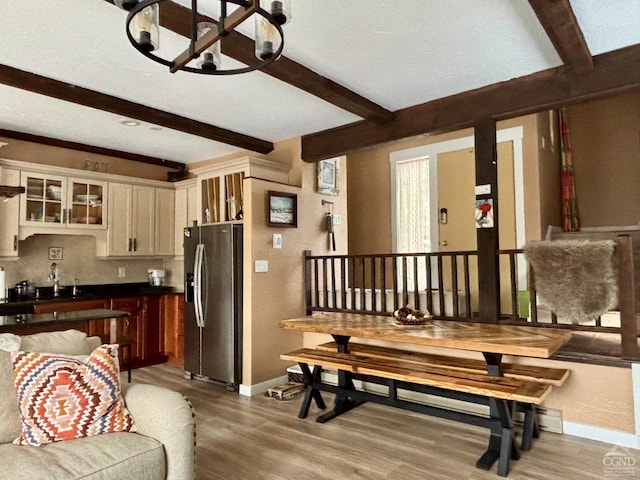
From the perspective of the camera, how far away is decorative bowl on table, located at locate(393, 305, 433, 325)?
3295 mm

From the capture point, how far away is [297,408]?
3.63m

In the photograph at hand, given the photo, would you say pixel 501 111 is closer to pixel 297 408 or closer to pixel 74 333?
pixel 297 408

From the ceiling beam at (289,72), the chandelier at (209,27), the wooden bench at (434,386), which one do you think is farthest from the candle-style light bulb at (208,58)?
the wooden bench at (434,386)

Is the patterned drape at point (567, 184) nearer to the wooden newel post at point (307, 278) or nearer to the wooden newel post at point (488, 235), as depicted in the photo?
the wooden newel post at point (488, 235)

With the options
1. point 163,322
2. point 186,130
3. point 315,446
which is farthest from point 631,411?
point 163,322

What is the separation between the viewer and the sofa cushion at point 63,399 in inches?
73.5

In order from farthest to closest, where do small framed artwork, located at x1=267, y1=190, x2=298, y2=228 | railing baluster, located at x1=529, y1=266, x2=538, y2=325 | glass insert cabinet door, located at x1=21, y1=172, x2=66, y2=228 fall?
glass insert cabinet door, located at x1=21, y1=172, x2=66, y2=228
small framed artwork, located at x1=267, y1=190, x2=298, y2=228
railing baluster, located at x1=529, y1=266, x2=538, y2=325

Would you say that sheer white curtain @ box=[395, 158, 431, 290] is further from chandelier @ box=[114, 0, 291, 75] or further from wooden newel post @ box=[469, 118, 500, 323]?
chandelier @ box=[114, 0, 291, 75]

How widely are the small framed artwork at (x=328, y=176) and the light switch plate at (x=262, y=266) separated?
1113mm

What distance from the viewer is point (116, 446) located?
1839mm

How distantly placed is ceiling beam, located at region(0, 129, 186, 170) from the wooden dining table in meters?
3.10

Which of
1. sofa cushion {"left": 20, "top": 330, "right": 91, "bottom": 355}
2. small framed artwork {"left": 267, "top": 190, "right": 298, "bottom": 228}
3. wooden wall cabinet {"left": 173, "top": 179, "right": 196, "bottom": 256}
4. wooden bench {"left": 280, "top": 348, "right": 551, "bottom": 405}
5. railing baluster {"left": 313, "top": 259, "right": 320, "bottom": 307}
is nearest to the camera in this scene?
sofa cushion {"left": 20, "top": 330, "right": 91, "bottom": 355}

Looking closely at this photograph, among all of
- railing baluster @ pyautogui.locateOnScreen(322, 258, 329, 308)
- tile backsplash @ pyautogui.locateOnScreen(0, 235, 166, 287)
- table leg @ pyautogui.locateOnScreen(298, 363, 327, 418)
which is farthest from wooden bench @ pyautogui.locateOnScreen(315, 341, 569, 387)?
tile backsplash @ pyautogui.locateOnScreen(0, 235, 166, 287)

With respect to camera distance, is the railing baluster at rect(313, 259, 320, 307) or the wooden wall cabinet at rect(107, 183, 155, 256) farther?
the wooden wall cabinet at rect(107, 183, 155, 256)
